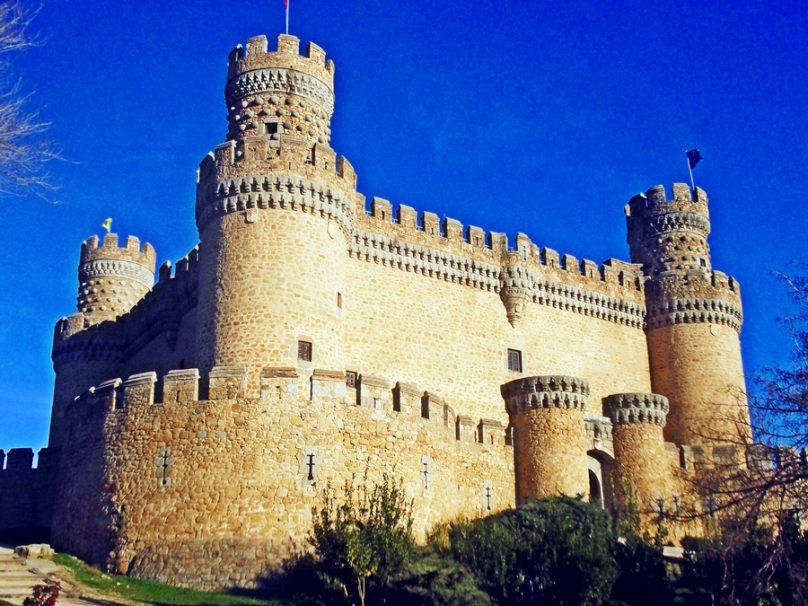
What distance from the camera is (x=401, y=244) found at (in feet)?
97.6

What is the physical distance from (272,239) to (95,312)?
1330 cm

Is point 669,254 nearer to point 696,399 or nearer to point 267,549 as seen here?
point 696,399

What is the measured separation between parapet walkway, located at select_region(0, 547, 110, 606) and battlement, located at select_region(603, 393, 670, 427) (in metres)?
16.5

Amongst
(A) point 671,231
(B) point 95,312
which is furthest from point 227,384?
(A) point 671,231

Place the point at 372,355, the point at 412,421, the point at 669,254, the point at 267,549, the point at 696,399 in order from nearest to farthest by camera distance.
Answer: the point at 267,549, the point at 412,421, the point at 372,355, the point at 696,399, the point at 669,254

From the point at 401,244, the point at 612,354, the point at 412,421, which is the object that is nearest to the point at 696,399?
the point at 612,354

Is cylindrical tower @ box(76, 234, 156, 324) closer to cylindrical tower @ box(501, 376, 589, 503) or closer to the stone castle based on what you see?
the stone castle

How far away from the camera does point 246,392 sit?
68.0ft

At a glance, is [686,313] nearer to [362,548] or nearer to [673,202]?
[673,202]

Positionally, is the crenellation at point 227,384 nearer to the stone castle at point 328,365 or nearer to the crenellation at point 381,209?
the stone castle at point 328,365

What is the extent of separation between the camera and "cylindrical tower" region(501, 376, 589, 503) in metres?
26.2

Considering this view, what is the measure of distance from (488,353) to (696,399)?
7693 millimetres

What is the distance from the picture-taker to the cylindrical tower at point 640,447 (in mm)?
28406

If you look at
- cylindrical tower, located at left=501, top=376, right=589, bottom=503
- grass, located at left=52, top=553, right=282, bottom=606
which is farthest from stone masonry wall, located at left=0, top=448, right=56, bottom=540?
cylindrical tower, located at left=501, top=376, right=589, bottom=503
